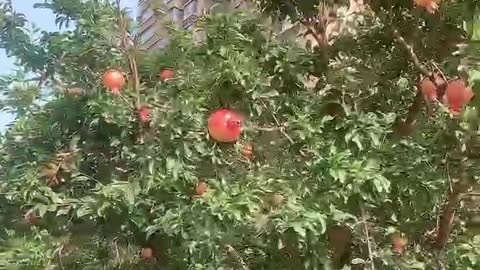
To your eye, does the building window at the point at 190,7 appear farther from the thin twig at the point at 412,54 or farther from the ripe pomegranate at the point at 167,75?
the thin twig at the point at 412,54

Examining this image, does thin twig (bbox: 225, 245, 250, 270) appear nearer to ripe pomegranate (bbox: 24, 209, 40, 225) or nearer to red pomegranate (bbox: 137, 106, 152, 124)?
red pomegranate (bbox: 137, 106, 152, 124)

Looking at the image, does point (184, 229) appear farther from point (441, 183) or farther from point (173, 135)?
point (441, 183)

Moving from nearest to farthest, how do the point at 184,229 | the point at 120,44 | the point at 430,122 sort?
the point at 184,229 → the point at 430,122 → the point at 120,44

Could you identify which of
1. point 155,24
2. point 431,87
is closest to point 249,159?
point 431,87

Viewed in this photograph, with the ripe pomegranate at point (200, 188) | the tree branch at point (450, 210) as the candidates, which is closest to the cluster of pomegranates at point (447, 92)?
the tree branch at point (450, 210)

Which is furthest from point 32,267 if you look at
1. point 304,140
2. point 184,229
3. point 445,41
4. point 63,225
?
point 445,41

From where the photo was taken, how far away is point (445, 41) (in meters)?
1.81

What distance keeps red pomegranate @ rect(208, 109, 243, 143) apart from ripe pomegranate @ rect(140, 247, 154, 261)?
15.9 inches

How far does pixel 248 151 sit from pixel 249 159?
20 mm

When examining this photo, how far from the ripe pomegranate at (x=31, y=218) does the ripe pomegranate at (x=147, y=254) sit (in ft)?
1.01

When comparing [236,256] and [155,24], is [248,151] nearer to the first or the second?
[236,256]

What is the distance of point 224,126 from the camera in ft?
5.41

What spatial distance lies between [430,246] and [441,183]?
0.86 ft

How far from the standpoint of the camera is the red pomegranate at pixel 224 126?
1.65 m
